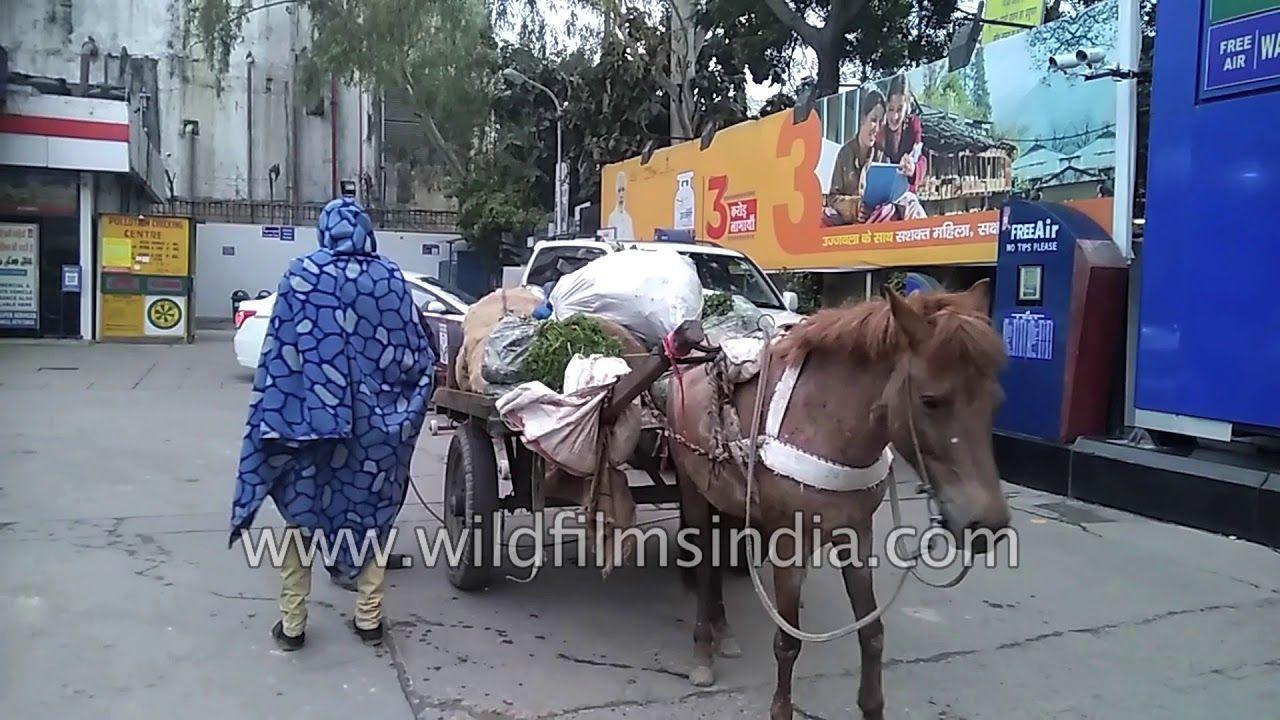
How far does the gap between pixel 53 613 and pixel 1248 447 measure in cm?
727

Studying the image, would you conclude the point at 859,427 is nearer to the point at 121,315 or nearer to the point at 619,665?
the point at 619,665

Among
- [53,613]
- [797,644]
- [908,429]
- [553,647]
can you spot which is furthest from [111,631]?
[908,429]

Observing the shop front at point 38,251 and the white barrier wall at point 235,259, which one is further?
the white barrier wall at point 235,259

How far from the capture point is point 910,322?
3.02m

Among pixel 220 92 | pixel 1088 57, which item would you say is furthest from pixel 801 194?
pixel 220 92

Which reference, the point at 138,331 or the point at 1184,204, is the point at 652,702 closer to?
the point at 1184,204

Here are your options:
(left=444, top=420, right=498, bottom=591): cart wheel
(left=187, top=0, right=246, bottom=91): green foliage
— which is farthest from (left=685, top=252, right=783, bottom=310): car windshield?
(left=187, top=0, right=246, bottom=91): green foliage

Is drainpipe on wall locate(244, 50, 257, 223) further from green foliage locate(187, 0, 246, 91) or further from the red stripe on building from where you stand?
the red stripe on building

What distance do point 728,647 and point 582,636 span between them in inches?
27.6

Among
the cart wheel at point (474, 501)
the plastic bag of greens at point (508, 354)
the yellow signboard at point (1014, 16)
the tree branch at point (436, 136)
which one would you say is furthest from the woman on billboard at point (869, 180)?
the tree branch at point (436, 136)

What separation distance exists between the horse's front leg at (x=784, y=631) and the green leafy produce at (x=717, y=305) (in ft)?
6.26

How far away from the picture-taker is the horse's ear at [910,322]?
9.84 feet

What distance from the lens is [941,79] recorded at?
35.8 ft

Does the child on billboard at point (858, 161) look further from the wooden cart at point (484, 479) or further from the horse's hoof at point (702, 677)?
the horse's hoof at point (702, 677)
